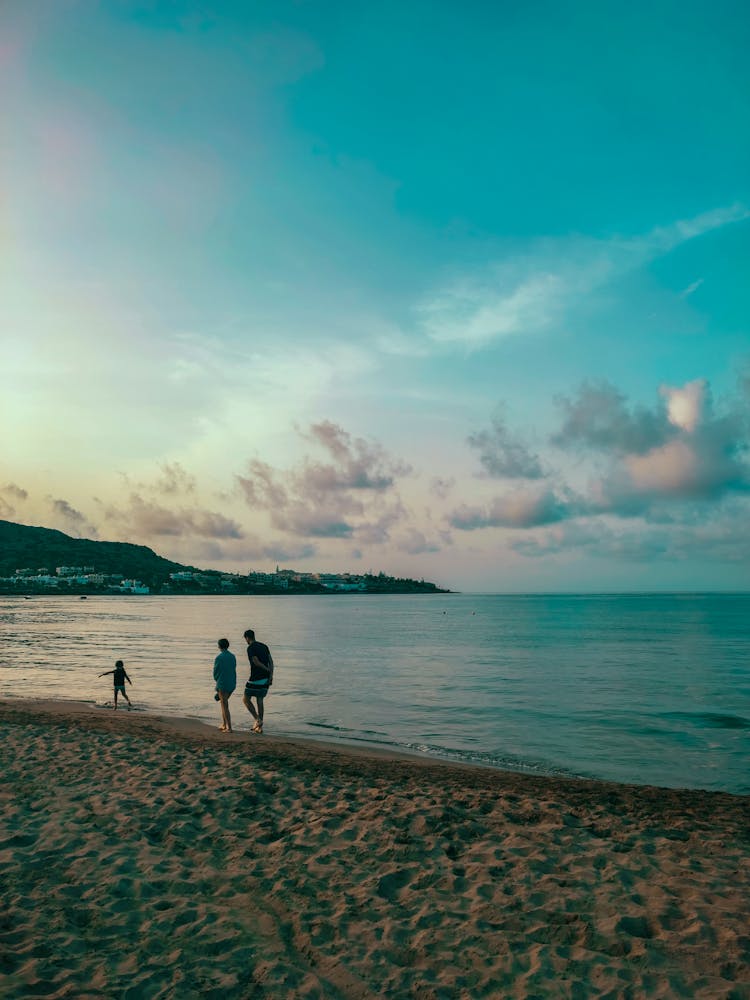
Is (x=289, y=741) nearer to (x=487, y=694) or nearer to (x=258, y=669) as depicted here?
(x=258, y=669)

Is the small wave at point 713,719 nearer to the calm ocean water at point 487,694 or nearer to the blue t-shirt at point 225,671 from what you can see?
the calm ocean water at point 487,694

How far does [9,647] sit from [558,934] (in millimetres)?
47566

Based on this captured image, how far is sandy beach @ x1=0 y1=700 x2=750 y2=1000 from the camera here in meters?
5.06

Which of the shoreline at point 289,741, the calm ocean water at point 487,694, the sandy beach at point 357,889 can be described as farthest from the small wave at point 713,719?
the sandy beach at point 357,889

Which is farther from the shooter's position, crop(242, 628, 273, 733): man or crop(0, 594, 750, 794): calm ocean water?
crop(0, 594, 750, 794): calm ocean water

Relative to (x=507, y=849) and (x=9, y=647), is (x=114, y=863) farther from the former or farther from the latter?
(x=9, y=647)

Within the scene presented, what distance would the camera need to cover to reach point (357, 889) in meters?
6.55

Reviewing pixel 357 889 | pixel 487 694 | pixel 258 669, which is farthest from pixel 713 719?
pixel 357 889

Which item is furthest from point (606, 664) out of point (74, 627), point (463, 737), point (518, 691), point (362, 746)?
point (74, 627)

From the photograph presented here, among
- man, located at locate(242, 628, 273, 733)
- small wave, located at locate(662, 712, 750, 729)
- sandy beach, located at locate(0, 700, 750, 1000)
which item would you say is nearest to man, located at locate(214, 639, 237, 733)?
man, located at locate(242, 628, 273, 733)

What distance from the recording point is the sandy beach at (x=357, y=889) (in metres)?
5.06

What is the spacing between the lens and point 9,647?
1748 inches

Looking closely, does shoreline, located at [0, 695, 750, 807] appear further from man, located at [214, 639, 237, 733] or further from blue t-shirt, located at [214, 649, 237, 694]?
blue t-shirt, located at [214, 649, 237, 694]

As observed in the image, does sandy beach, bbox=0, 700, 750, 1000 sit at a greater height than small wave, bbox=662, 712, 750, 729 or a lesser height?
greater
